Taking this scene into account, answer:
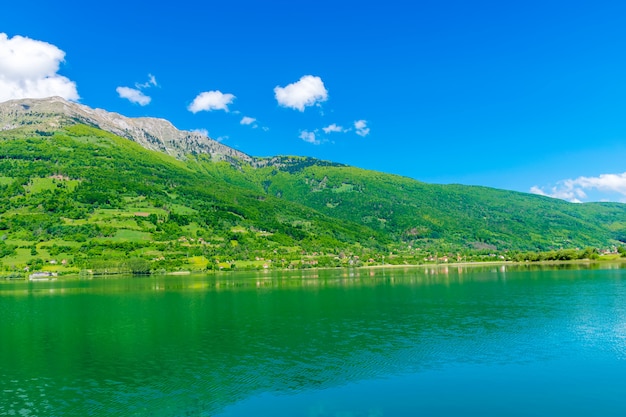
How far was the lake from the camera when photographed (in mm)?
22375

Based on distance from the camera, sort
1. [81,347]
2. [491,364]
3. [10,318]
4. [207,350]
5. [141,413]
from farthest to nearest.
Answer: [10,318] → [81,347] → [207,350] → [491,364] → [141,413]

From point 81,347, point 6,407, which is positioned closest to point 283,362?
point 6,407

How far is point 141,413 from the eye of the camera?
21500 millimetres

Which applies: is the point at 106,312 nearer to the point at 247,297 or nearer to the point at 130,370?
the point at 247,297

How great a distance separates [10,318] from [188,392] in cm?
4148

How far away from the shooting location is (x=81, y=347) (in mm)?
36875

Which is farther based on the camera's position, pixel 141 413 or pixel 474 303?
pixel 474 303

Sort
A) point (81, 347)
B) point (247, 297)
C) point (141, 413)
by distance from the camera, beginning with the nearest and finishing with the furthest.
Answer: point (141, 413) < point (81, 347) < point (247, 297)

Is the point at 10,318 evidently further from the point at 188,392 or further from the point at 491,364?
the point at 491,364

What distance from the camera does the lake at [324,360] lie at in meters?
22.4

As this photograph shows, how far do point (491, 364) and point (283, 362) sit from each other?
1326 cm

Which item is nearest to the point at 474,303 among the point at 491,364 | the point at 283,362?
the point at 491,364

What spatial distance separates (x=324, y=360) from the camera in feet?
100

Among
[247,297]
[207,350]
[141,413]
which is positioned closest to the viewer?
[141,413]
